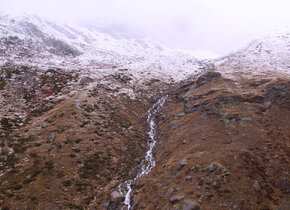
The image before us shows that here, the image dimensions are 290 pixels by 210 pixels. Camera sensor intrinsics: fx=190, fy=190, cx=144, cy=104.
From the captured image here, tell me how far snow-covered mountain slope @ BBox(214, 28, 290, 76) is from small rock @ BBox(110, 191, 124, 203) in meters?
47.7

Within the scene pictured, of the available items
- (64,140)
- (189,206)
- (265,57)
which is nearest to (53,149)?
(64,140)

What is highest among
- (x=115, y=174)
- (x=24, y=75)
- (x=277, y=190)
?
(x=277, y=190)

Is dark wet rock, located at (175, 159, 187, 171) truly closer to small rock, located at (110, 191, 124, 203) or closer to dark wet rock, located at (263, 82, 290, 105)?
small rock, located at (110, 191, 124, 203)

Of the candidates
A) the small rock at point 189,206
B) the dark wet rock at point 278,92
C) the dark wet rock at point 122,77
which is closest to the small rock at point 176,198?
the small rock at point 189,206

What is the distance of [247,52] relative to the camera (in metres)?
86.1

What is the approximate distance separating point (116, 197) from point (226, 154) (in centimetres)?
1452

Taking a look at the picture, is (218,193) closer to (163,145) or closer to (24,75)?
(163,145)


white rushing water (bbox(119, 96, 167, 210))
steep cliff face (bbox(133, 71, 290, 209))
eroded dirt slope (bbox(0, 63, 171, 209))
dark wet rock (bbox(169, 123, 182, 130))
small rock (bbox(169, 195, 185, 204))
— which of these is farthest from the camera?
dark wet rock (bbox(169, 123, 182, 130))

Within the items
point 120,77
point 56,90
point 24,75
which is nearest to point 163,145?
point 56,90

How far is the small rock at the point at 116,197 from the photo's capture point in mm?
22411

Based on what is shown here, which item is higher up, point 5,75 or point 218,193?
point 218,193

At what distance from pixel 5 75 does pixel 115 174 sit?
140ft

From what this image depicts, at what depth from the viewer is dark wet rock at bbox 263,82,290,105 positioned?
109ft

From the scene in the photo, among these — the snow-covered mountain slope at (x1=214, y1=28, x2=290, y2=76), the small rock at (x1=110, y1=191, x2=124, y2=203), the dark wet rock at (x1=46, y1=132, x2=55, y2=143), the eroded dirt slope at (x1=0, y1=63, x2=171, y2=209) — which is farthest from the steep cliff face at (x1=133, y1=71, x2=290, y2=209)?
the snow-covered mountain slope at (x1=214, y1=28, x2=290, y2=76)
